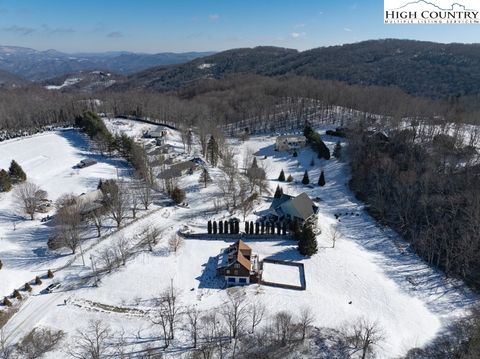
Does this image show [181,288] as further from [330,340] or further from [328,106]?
[328,106]

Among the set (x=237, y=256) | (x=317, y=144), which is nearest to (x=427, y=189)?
(x=317, y=144)

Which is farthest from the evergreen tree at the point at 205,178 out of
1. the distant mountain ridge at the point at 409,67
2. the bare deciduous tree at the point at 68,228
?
the distant mountain ridge at the point at 409,67

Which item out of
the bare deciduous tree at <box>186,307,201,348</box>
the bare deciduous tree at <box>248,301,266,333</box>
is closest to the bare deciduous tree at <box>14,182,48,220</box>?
the bare deciduous tree at <box>186,307,201,348</box>

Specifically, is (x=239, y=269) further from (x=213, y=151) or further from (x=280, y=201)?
(x=213, y=151)

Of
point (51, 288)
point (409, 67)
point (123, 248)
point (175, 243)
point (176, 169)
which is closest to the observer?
point (51, 288)

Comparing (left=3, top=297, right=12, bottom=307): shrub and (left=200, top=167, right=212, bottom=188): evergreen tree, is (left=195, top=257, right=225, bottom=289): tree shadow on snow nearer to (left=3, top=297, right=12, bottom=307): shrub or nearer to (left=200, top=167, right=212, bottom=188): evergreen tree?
(left=3, top=297, right=12, bottom=307): shrub

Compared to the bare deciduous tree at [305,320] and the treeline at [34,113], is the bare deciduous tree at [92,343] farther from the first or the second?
the treeline at [34,113]

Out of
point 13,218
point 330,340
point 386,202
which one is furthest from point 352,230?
point 13,218
